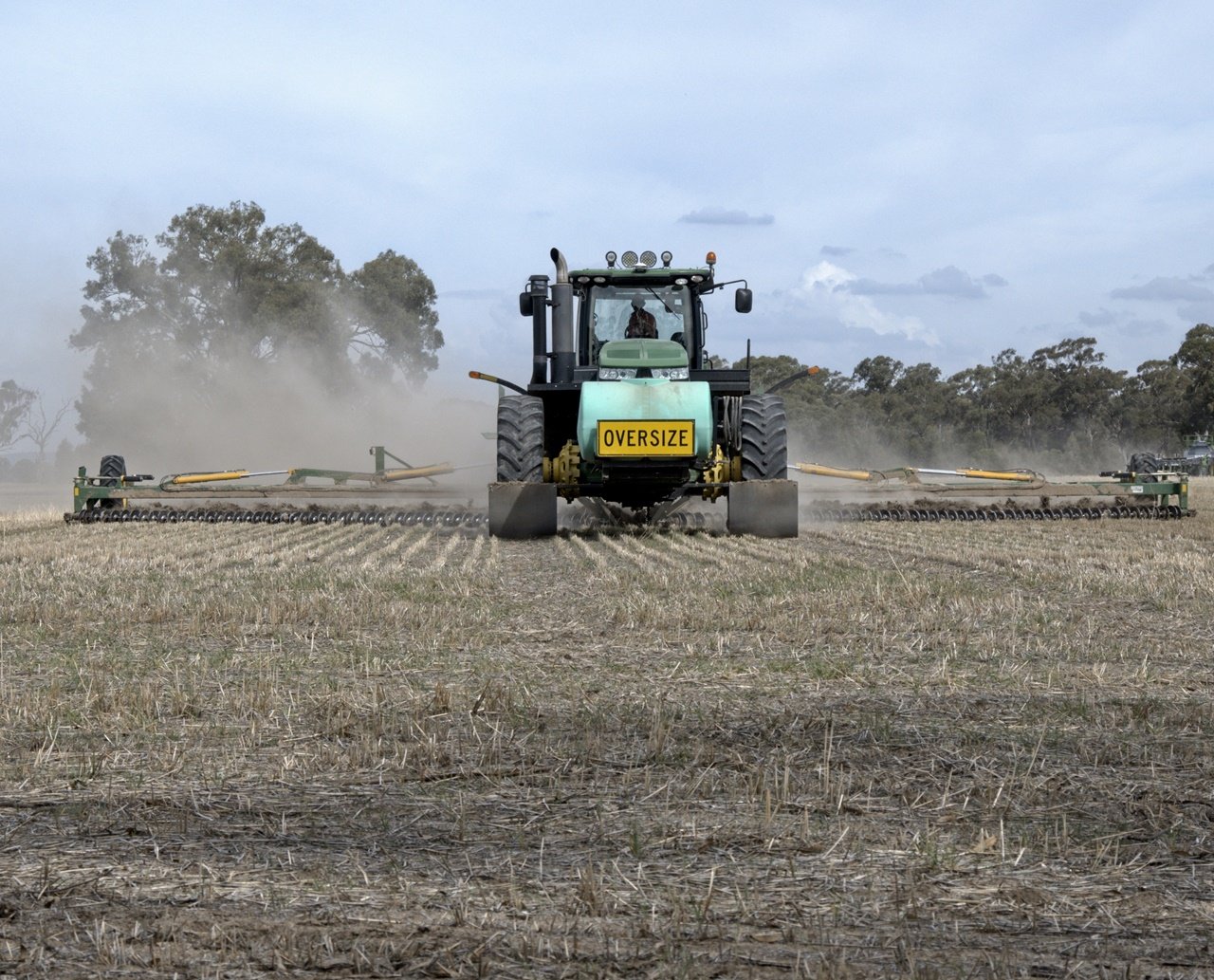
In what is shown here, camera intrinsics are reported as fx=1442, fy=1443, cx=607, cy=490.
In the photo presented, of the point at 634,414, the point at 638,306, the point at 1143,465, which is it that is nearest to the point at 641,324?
the point at 638,306

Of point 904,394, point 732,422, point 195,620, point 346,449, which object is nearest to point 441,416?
point 346,449

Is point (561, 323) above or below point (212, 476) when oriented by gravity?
above

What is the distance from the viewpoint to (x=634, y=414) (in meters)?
13.2

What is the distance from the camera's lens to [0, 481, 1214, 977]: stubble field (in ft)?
9.47

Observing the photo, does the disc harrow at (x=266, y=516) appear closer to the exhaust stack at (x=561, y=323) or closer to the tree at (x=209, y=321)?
the exhaust stack at (x=561, y=323)

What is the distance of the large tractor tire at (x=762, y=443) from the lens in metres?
14.1

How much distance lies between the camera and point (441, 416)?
102 ft

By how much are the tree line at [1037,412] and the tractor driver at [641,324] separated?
45428mm

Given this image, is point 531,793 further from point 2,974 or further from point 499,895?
point 2,974

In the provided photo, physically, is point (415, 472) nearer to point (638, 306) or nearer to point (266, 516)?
point (266, 516)

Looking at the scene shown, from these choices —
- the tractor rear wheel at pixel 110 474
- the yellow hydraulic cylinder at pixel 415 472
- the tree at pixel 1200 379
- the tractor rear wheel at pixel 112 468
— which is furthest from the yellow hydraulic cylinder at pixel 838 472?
the tree at pixel 1200 379

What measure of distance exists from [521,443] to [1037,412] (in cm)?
6036

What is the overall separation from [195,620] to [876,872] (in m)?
5.10

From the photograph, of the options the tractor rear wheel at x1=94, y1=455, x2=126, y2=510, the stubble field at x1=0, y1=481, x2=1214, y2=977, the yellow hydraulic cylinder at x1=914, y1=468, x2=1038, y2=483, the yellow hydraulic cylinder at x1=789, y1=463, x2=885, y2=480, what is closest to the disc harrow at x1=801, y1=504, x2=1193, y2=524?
the yellow hydraulic cylinder at x1=914, y1=468, x2=1038, y2=483
